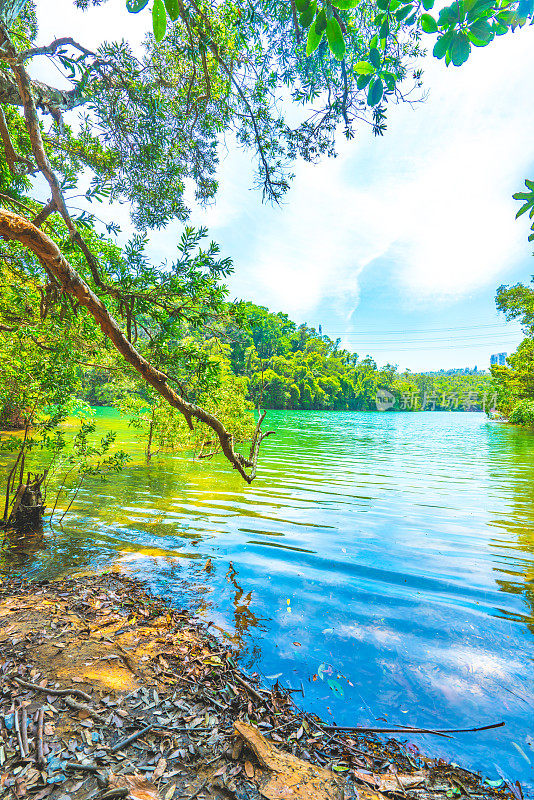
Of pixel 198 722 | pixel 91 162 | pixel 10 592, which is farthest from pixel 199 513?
pixel 91 162

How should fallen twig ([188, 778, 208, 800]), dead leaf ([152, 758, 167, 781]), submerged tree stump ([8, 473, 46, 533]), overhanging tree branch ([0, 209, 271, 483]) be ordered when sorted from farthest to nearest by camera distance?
submerged tree stump ([8, 473, 46, 533]) → overhanging tree branch ([0, 209, 271, 483]) → dead leaf ([152, 758, 167, 781]) → fallen twig ([188, 778, 208, 800])

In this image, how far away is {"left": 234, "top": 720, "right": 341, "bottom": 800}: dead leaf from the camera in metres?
2.19

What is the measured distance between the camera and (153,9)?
174 centimetres

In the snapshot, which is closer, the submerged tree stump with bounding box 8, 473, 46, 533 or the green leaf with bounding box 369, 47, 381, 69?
the green leaf with bounding box 369, 47, 381, 69

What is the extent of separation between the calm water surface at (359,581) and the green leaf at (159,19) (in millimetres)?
5470

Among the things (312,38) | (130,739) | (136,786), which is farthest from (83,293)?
(136,786)

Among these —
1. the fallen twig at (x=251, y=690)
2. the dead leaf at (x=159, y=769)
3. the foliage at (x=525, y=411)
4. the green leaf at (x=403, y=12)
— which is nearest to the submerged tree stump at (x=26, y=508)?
the fallen twig at (x=251, y=690)

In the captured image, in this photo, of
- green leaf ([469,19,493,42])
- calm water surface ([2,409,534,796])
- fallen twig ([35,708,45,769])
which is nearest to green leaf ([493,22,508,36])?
green leaf ([469,19,493,42])

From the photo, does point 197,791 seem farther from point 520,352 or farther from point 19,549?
point 520,352

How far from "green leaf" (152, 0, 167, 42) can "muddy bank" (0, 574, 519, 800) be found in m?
4.26

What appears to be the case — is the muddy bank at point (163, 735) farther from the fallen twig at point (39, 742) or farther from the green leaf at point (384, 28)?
the green leaf at point (384, 28)

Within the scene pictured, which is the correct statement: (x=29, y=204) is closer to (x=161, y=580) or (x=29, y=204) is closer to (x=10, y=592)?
(x=10, y=592)

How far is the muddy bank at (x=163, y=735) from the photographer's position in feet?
6.97

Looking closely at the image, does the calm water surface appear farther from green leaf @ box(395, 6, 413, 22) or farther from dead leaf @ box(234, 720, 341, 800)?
green leaf @ box(395, 6, 413, 22)
